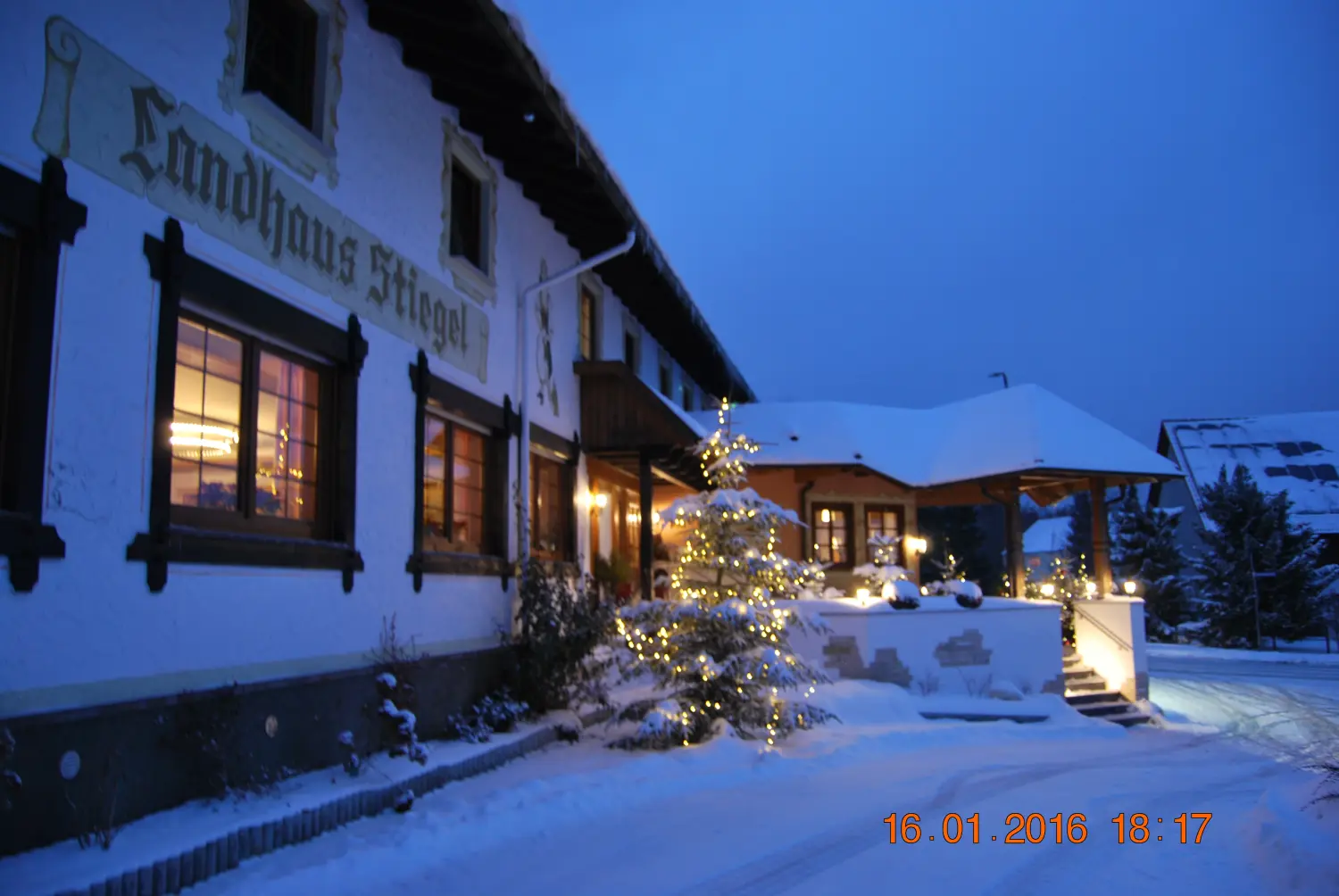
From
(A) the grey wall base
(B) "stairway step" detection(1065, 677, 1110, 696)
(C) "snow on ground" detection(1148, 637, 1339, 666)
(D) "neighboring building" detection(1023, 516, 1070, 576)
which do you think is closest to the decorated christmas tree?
(A) the grey wall base

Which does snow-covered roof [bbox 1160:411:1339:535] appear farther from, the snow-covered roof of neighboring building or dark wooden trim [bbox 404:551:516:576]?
dark wooden trim [bbox 404:551:516:576]

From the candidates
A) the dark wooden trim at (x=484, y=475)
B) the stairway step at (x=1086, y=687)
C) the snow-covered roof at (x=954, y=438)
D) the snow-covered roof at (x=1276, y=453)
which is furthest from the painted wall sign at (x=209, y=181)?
the snow-covered roof at (x=1276, y=453)

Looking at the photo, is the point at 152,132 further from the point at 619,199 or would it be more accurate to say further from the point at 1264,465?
the point at 1264,465

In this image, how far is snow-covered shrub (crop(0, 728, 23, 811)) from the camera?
422 centimetres

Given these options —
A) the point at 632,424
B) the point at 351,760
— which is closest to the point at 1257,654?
the point at 632,424

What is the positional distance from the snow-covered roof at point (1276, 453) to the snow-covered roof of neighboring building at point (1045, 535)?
1751 cm

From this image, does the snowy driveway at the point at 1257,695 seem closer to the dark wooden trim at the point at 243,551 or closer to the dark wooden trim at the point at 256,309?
the dark wooden trim at the point at 243,551

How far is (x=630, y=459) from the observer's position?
1443 cm

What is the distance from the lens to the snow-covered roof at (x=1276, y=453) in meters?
34.0

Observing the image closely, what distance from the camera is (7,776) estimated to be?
14.2 ft

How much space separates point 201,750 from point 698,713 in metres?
4.86

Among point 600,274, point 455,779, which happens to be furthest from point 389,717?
point 600,274

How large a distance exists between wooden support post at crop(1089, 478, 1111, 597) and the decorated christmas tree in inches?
389

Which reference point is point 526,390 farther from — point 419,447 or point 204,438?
point 204,438
